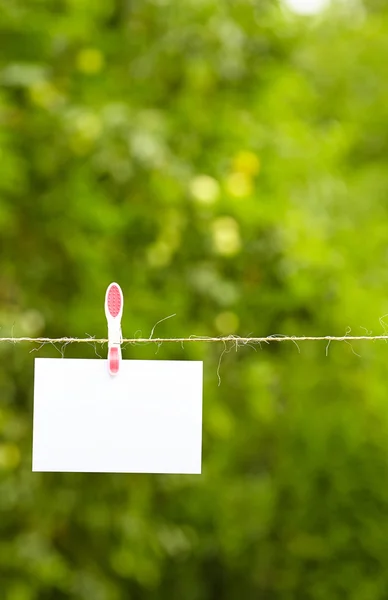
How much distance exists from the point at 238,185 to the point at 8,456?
65 cm

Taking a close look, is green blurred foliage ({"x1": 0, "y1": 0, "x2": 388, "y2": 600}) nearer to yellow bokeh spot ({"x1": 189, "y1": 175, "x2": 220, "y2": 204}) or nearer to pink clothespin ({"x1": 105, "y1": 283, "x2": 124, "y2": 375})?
yellow bokeh spot ({"x1": 189, "y1": 175, "x2": 220, "y2": 204})

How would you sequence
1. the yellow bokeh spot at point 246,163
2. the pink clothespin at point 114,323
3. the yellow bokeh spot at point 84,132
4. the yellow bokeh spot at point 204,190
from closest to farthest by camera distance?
the pink clothespin at point 114,323 → the yellow bokeh spot at point 84,132 → the yellow bokeh spot at point 204,190 → the yellow bokeh spot at point 246,163

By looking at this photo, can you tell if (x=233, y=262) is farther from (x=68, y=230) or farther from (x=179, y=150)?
(x=68, y=230)

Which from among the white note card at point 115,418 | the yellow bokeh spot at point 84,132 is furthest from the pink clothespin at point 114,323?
the yellow bokeh spot at point 84,132

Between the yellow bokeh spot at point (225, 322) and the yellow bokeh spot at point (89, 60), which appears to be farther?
the yellow bokeh spot at point (225, 322)

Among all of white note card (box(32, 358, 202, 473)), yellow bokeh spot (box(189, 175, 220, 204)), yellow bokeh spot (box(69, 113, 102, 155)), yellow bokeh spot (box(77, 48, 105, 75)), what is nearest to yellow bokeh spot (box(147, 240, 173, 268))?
yellow bokeh spot (box(189, 175, 220, 204))

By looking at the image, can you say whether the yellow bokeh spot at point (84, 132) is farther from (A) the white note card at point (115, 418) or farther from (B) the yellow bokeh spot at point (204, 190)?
(A) the white note card at point (115, 418)

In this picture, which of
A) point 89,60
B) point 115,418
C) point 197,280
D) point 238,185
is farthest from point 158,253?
point 115,418

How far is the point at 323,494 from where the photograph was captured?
1739 mm

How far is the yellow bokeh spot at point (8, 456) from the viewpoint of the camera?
1.30 meters

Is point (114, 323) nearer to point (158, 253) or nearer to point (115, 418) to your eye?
point (115, 418)

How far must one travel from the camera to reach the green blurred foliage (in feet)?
4.34

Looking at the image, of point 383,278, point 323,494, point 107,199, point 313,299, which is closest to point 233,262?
point 313,299

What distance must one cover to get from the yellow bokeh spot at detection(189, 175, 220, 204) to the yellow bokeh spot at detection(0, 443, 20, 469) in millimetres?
546
